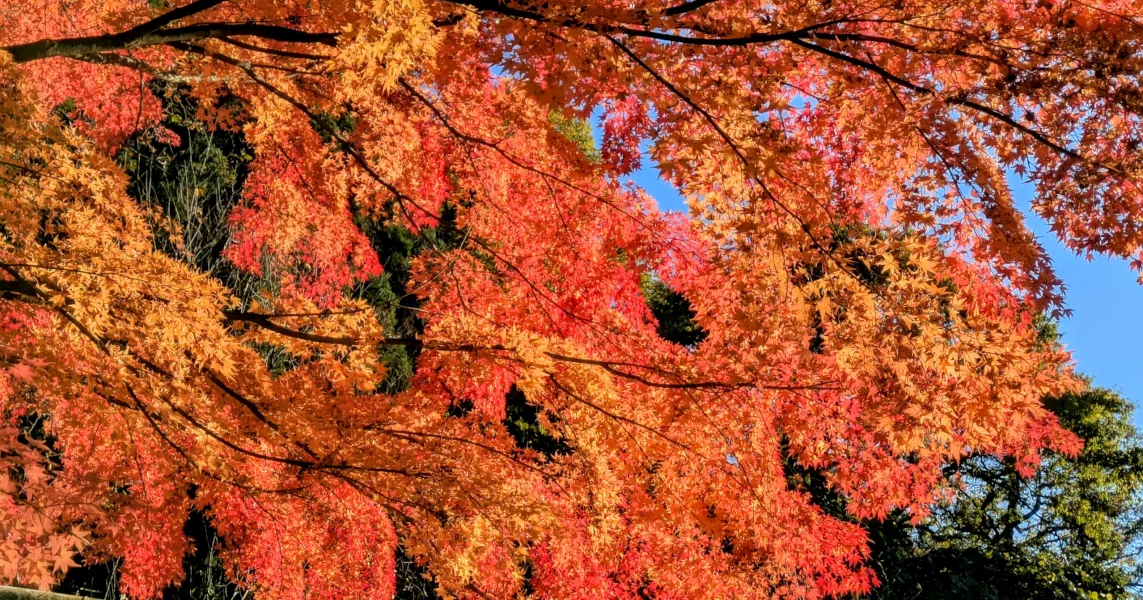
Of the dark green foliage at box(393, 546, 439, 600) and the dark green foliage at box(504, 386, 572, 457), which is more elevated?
the dark green foliage at box(504, 386, 572, 457)

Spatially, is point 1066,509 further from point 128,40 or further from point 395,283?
point 128,40

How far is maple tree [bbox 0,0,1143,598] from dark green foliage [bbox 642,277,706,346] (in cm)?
952

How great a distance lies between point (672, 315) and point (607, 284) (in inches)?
425

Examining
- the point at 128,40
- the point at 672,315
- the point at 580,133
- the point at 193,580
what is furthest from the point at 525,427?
the point at 580,133

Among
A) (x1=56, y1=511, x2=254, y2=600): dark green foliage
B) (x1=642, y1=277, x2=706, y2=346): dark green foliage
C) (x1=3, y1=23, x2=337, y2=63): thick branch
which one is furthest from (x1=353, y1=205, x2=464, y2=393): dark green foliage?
(x1=3, y1=23, x2=337, y2=63): thick branch

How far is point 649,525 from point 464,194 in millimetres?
3278

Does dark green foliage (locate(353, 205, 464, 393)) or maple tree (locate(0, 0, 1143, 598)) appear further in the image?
dark green foliage (locate(353, 205, 464, 393))

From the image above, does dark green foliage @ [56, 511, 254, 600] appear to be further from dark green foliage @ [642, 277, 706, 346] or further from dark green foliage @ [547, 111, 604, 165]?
dark green foliage @ [547, 111, 604, 165]

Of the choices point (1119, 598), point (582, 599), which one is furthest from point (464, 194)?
point (1119, 598)

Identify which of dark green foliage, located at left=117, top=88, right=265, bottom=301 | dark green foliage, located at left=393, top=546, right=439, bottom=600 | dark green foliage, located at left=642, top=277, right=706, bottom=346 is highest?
dark green foliage, located at left=642, top=277, right=706, bottom=346

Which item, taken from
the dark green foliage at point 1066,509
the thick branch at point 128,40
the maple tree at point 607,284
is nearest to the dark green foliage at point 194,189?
the maple tree at point 607,284

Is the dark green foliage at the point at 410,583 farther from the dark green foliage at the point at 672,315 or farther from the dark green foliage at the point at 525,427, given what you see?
the dark green foliage at the point at 672,315

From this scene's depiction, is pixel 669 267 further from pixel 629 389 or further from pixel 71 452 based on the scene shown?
pixel 71 452

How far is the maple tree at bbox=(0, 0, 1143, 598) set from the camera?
403cm
